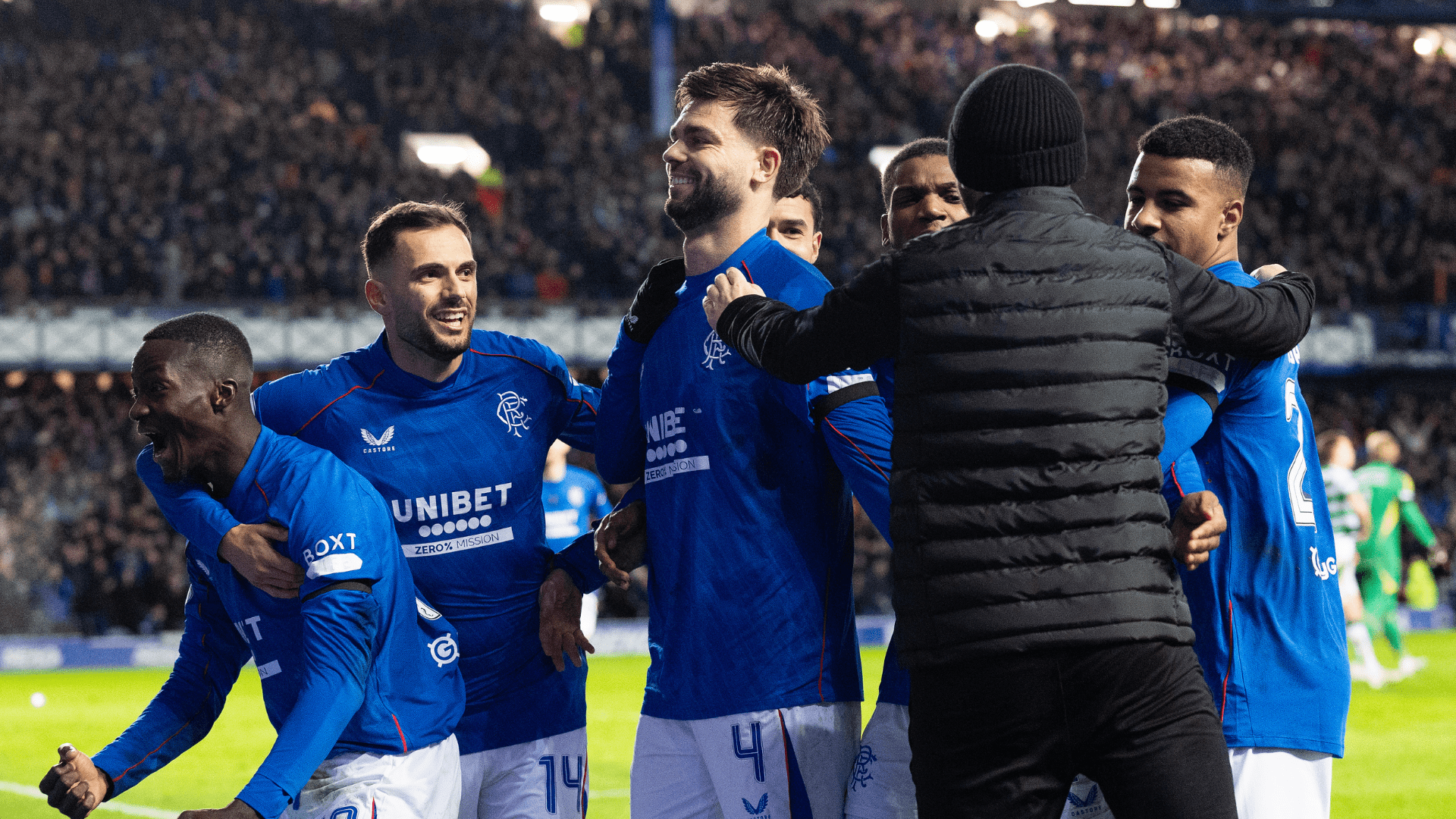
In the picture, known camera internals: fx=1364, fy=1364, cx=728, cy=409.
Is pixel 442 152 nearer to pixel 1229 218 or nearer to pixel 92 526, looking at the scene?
pixel 92 526

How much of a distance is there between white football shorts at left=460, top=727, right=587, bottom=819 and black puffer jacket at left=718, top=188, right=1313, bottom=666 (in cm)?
172

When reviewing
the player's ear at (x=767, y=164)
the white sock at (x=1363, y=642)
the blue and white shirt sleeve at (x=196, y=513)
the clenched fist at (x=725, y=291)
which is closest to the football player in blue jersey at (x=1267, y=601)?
the player's ear at (x=767, y=164)

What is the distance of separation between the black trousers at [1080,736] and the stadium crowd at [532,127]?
21.8 metres

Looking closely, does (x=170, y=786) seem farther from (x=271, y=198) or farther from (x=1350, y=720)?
(x=271, y=198)

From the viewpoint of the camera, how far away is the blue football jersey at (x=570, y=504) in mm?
12812

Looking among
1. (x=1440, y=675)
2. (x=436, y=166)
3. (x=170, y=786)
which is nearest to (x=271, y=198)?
(x=436, y=166)

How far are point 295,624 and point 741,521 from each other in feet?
3.65

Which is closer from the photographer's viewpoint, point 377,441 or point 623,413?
point 623,413

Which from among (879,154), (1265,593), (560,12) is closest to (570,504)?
(1265,593)

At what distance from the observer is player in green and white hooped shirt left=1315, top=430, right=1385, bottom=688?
42.6ft

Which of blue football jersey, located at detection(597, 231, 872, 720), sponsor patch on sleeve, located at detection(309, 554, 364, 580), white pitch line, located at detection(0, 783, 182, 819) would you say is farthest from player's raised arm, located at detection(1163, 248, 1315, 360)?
white pitch line, located at detection(0, 783, 182, 819)

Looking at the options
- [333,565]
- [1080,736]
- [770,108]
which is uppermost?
[770,108]

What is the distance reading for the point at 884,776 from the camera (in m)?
3.31

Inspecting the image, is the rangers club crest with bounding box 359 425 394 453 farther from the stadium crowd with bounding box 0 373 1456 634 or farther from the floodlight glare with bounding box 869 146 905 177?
the floodlight glare with bounding box 869 146 905 177
